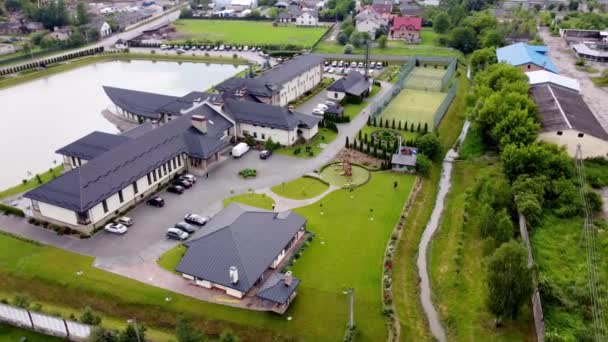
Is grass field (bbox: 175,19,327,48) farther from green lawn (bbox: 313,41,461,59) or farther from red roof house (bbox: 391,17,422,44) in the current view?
red roof house (bbox: 391,17,422,44)

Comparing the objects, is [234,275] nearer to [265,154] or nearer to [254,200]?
[254,200]

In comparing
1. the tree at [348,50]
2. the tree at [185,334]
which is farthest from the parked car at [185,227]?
the tree at [348,50]

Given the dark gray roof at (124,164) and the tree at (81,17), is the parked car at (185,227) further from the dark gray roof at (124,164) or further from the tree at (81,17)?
the tree at (81,17)

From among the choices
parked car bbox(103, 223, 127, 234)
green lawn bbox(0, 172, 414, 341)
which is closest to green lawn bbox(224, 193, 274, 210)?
green lawn bbox(0, 172, 414, 341)

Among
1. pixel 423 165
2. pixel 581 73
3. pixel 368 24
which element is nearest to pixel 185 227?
pixel 423 165

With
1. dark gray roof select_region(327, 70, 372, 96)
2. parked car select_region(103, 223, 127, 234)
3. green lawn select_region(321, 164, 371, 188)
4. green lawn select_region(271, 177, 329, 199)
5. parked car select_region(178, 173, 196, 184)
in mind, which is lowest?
parked car select_region(103, 223, 127, 234)

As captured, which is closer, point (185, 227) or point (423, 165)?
point (185, 227)
